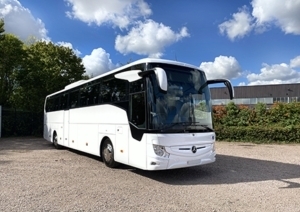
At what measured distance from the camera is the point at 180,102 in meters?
6.63

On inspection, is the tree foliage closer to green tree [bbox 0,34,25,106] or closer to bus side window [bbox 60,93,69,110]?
bus side window [bbox 60,93,69,110]

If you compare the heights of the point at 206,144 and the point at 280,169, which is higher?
the point at 206,144

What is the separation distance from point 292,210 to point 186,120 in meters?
2.95

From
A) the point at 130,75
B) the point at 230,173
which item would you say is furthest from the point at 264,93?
the point at 130,75

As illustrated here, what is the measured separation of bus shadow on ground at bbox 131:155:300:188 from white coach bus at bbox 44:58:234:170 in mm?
509

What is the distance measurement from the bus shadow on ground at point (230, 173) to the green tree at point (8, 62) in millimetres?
16004

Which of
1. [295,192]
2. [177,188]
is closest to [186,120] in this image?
[177,188]

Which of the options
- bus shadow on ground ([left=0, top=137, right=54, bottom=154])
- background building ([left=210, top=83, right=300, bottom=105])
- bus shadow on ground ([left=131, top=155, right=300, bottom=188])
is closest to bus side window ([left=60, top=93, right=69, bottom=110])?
bus shadow on ground ([left=0, top=137, right=54, bottom=154])

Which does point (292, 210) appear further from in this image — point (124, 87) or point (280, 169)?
point (124, 87)

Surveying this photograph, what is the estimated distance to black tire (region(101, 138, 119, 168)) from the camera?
26.3 ft

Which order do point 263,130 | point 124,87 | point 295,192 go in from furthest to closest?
1. point 263,130
2. point 124,87
3. point 295,192

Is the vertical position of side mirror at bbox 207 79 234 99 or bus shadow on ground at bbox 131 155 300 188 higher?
side mirror at bbox 207 79 234 99

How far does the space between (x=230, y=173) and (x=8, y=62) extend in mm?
18216

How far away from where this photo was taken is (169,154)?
6.29m
